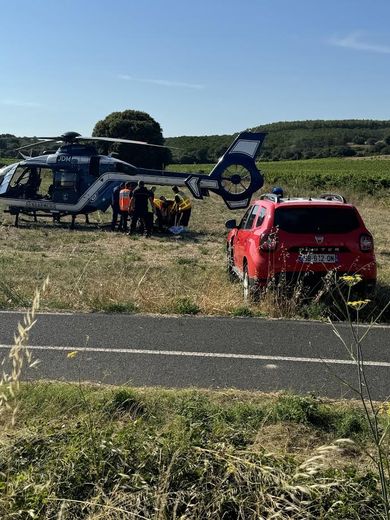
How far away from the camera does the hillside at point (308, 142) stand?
3713 inches

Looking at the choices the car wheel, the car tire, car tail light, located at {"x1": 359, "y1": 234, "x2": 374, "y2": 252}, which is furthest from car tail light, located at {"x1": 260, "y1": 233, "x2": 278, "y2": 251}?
the car wheel

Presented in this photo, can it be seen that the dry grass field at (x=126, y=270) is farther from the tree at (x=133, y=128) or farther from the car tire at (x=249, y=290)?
the tree at (x=133, y=128)

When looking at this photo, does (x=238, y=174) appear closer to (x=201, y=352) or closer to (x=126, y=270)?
(x=126, y=270)

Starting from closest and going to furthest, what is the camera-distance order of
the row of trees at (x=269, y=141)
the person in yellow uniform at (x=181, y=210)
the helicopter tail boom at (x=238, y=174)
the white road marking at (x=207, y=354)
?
the white road marking at (x=207, y=354) < the person in yellow uniform at (x=181, y=210) < the helicopter tail boom at (x=238, y=174) < the row of trees at (x=269, y=141)

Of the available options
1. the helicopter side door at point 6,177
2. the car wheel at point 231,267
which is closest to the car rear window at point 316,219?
the car wheel at point 231,267

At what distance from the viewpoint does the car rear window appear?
9.89m

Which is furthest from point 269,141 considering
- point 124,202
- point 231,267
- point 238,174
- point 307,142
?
point 231,267

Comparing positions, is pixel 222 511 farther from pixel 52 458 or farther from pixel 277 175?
pixel 277 175

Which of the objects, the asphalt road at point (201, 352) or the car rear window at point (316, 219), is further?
the car rear window at point (316, 219)

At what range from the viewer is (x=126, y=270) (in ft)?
45.0

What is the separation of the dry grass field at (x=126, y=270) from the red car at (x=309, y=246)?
44cm

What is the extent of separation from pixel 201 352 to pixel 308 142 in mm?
101628

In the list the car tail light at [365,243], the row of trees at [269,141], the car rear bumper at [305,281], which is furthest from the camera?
the row of trees at [269,141]

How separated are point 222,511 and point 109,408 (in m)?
2.32
